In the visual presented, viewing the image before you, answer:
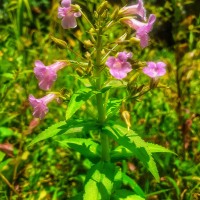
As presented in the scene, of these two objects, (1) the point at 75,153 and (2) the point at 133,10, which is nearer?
(2) the point at 133,10

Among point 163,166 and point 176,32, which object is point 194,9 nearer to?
point 176,32

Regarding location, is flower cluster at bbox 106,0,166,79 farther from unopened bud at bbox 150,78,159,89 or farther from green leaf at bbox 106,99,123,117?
green leaf at bbox 106,99,123,117

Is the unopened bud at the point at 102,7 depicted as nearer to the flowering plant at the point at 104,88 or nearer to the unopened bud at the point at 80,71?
the flowering plant at the point at 104,88

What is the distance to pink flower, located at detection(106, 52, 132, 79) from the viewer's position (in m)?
1.44

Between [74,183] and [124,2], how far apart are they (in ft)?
3.58

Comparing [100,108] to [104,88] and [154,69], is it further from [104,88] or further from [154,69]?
[154,69]

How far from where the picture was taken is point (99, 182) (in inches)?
60.4

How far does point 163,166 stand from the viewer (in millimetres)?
2189

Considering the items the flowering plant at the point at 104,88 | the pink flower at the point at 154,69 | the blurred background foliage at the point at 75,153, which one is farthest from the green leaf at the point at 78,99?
the blurred background foliage at the point at 75,153

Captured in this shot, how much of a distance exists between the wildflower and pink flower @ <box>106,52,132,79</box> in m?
0.10

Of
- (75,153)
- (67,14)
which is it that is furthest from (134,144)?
(75,153)

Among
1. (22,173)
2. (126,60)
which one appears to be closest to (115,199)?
(126,60)

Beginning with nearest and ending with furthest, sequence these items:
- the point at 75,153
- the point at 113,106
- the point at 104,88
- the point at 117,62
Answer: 1. the point at 117,62
2. the point at 104,88
3. the point at 113,106
4. the point at 75,153

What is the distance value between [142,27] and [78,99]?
350 millimetres
